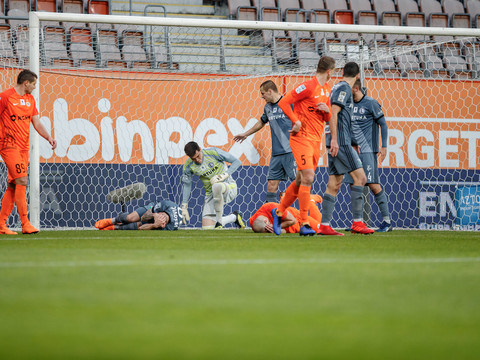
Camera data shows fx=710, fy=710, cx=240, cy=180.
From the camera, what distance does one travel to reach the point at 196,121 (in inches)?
409

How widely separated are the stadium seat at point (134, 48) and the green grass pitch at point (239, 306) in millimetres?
7102

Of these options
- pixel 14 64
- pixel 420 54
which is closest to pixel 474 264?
pixel 14 64

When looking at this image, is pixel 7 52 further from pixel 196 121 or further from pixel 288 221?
pixel 288 221

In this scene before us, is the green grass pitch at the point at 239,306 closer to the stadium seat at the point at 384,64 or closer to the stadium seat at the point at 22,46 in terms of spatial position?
the stadium seat at the point at 22,46

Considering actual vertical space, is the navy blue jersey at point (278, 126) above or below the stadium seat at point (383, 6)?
below

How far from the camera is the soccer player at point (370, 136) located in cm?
871

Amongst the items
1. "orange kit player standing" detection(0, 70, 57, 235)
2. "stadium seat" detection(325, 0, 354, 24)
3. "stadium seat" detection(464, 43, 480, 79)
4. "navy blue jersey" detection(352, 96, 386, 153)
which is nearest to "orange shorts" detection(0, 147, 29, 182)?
"orange kit player standing" detection(0, 70, 57, 235)

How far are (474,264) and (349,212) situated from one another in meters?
6.56

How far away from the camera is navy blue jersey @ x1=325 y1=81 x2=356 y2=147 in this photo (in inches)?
291

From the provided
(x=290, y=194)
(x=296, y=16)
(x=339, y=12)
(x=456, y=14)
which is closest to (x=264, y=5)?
(x=296, y=16)

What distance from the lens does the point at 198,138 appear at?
409 inches

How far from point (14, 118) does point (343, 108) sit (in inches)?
137

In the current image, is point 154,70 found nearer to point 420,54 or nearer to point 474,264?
point 420,54

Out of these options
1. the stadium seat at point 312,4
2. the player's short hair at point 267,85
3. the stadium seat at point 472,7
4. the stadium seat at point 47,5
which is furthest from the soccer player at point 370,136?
the stadium seat at point 472,7
